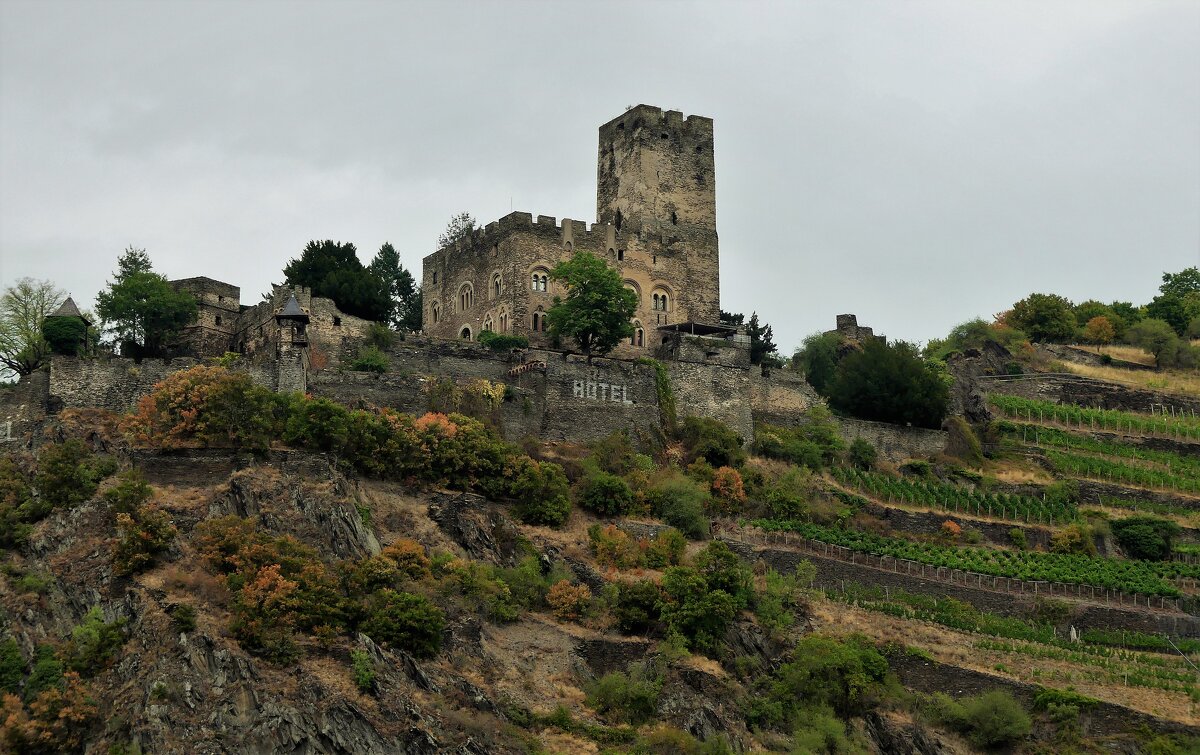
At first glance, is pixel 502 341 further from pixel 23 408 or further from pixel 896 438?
pixel 23 408

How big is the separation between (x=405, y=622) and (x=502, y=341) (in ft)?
63.6

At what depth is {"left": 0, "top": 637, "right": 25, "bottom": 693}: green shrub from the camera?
41.5 meters

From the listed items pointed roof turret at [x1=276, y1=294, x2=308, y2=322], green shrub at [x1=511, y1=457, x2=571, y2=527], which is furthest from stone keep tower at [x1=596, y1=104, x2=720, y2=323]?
green shrub at [x1=511, y1=457, x2=571, y2=527]

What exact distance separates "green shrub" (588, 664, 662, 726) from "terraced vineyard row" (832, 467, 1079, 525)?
1661 centimetres

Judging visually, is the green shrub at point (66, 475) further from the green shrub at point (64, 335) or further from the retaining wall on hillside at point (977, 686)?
the retaining wall on hillside at point (977, 686)

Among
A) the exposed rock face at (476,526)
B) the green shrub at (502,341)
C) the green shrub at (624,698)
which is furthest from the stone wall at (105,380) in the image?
the green shrub at (624,698)

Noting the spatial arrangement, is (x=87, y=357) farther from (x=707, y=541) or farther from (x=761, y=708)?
(x=761, y=708)

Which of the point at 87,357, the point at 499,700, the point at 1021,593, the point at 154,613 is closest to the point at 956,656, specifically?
the point at 1021,593

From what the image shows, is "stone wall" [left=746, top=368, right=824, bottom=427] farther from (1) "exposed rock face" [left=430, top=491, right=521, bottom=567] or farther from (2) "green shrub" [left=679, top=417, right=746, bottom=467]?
(1) "exposed rock face" [left=430, top=491, right=521, bottom=567]

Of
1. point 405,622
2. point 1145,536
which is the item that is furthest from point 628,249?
point 405,622

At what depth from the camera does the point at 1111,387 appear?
234 ft

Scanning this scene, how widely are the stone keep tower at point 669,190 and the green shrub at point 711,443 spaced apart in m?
8.36

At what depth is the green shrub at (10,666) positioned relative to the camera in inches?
1634

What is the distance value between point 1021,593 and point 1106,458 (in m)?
13.2
